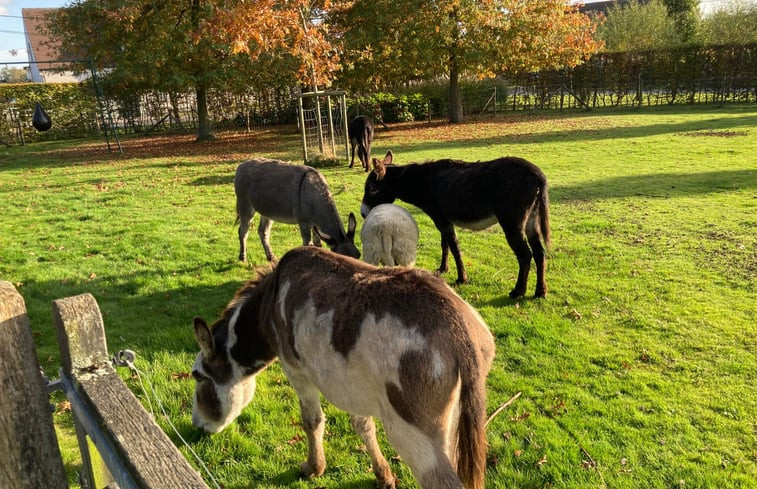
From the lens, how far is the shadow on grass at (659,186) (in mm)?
9656

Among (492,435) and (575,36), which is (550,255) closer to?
(492,435)

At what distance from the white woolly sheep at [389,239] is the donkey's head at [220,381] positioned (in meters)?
2.95

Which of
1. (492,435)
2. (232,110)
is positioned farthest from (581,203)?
(232,110)

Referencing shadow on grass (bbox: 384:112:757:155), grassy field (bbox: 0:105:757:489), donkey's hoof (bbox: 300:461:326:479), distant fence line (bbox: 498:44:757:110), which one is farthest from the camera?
distant fence line (bbox: 498:44:757:110)

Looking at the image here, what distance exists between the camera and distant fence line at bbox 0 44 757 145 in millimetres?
24938

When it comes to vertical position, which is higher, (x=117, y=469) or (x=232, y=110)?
(x=232, y=110)

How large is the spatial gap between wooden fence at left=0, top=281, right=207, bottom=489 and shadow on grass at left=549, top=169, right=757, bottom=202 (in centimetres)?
909

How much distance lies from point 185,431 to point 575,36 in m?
23.9

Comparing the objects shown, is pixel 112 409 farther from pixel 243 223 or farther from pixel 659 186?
pixel 659 186

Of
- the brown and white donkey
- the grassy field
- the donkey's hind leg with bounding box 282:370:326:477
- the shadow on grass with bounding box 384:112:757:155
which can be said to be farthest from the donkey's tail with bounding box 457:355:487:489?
the shadow on grass with bounding box 384:112:757:155

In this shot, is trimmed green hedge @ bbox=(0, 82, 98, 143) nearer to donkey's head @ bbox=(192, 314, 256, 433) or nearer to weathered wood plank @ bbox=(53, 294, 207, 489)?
donkey's head @ bbox=(192, 314, 256, 433)

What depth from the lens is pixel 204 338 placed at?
2.90m

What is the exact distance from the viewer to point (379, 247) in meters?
5.96

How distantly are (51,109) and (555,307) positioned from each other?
28.4 m
